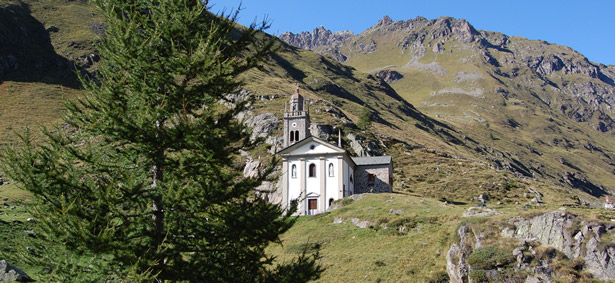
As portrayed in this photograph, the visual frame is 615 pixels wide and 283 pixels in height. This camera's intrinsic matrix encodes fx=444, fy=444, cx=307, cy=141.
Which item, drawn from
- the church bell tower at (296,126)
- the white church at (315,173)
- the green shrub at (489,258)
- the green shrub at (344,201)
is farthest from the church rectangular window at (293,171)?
the green shrub at (489,258)

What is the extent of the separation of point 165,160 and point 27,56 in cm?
11619

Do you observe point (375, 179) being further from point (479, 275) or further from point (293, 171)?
point (479, 275)

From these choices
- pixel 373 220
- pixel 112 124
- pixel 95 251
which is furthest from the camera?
pixel 373 220

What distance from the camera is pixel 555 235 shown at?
22.8 m

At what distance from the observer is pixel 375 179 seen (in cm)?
6184

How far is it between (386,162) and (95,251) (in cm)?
5659

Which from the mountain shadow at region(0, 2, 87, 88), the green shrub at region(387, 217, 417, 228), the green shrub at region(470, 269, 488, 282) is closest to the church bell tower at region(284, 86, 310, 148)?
the green shrub at region(387, 217, 417, 228)

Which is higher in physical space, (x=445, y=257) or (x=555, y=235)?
(x=555, y=235)

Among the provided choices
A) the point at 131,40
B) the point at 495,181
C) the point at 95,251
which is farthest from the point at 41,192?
the point at 495,181

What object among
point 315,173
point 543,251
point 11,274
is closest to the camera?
point 11,274

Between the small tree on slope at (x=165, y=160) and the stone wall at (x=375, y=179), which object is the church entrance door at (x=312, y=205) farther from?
the small tree on slope at (x=165, y=160)

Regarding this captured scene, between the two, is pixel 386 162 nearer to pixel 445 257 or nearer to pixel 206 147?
pixel 445 257

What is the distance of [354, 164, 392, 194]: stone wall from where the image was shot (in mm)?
61250

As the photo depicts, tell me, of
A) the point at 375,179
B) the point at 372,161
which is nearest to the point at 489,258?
the point at 375,179
